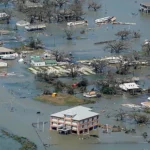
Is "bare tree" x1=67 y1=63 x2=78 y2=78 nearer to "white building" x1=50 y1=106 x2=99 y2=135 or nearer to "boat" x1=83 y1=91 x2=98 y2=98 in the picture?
"boat" x1=83 y1=91 x2=98 y2=98

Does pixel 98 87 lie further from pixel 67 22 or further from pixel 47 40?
pixel 67 22

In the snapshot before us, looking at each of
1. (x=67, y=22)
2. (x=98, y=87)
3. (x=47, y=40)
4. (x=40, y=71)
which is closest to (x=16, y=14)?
(x=67, y=22)

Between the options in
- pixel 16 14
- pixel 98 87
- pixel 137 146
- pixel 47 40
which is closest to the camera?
pixel 137 146

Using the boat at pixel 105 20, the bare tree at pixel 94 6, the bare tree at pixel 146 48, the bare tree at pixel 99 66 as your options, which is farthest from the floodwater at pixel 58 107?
the bare tree at pixel 94 6

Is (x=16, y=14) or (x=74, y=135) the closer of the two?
(x=74, y=135)

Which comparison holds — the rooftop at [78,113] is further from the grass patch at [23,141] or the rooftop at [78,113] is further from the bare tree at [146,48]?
the bare tree at [146,48]

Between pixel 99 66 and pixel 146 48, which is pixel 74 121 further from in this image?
pixel 146 48
